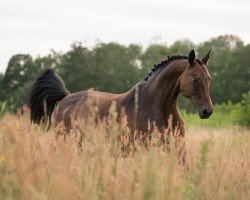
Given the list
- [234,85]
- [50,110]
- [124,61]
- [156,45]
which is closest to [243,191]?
[50,110]

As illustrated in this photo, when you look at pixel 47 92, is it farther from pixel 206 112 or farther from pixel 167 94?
pixel 206 112

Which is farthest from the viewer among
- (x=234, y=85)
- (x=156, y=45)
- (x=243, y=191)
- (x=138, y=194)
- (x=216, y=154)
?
(x=156, y=45)

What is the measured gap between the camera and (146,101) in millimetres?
7930

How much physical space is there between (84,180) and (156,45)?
235 feet

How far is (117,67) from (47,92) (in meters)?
49.9

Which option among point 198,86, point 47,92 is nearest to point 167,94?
point 198,86

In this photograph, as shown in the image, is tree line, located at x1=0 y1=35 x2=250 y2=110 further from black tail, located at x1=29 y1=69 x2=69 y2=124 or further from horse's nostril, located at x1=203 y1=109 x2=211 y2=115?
horse's nostril, located at x1=203 y1=109 x2=211 y2=115

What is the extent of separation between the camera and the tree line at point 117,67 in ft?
181

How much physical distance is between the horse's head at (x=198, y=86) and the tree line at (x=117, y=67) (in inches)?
1619

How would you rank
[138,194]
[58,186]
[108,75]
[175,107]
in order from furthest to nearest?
[108,75] < [175,107] < [138,194] < [58,186]

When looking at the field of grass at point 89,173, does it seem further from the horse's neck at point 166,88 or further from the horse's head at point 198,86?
the horse's neck at point 166,88

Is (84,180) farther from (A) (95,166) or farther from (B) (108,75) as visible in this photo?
(B) (108,75)

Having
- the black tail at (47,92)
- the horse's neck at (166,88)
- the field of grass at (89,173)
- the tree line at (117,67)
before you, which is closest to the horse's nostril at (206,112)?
the horse's neck at (166,88)

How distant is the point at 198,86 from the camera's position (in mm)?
7559
